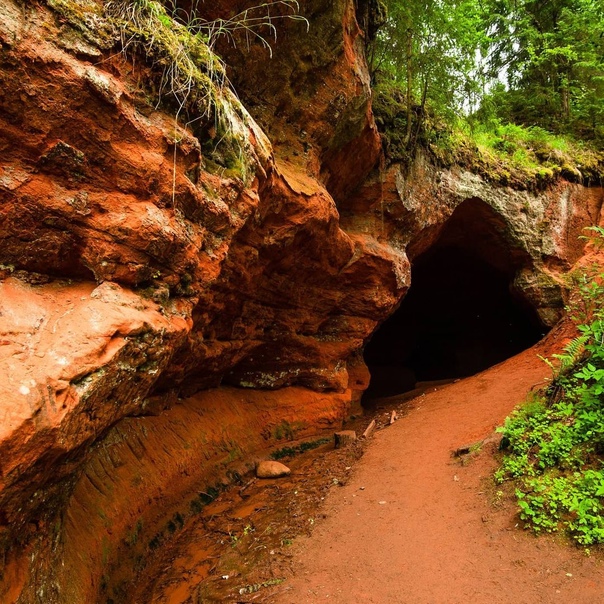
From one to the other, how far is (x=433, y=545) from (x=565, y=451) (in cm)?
163

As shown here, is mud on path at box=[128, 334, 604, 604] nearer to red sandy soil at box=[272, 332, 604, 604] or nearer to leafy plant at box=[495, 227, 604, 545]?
red sandy soil at box=[272, 332, 604, 604]

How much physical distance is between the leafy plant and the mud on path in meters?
0.19

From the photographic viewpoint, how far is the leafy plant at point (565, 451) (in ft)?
11.3

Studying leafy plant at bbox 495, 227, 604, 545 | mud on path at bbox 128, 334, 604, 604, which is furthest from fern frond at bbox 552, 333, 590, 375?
mud on path at bbox 128, 334, 604, 604

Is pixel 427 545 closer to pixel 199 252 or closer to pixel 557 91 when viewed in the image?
pixel 199 252

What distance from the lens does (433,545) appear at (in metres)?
Answer: 3.77

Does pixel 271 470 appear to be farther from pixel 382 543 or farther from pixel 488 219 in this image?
pixel 488 219

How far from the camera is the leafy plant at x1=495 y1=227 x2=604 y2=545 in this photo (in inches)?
136

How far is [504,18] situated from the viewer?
13188 mm

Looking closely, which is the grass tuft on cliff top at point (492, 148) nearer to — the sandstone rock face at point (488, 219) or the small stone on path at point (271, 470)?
the sandstone rock face at point (488, 219)

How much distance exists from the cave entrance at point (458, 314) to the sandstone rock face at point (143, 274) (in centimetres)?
530

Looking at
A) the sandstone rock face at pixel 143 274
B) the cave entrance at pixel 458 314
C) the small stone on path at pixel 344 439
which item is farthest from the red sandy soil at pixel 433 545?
the cave entrance at pixel 458 314

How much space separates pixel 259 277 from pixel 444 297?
12.0 meters

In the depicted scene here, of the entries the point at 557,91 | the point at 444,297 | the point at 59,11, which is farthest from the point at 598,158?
the point at 59,11
